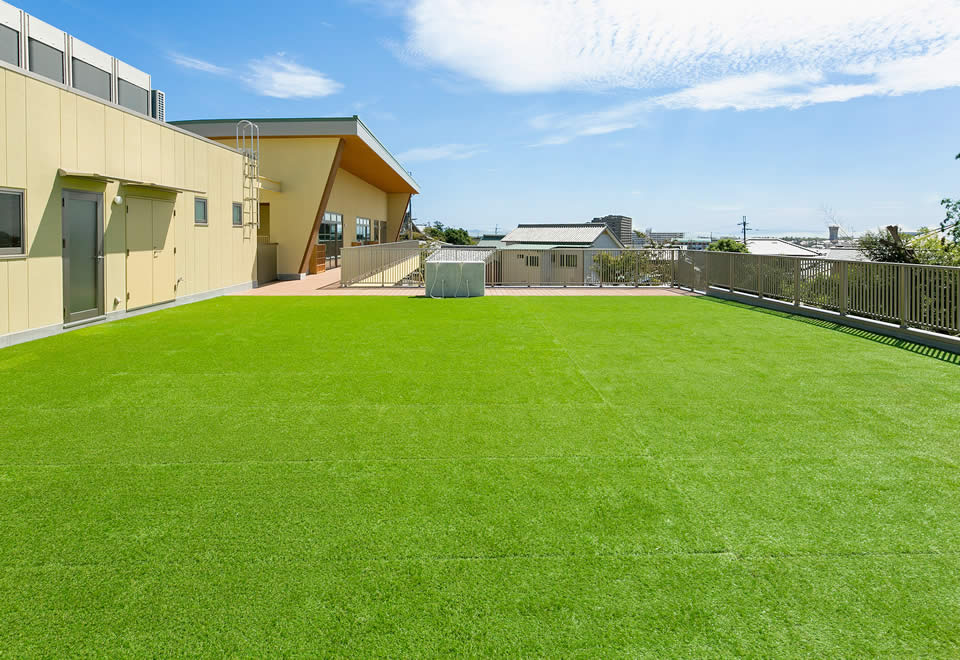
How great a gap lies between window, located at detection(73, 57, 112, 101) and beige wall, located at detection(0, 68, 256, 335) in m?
20.1

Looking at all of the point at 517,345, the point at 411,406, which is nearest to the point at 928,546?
the point at 411,406

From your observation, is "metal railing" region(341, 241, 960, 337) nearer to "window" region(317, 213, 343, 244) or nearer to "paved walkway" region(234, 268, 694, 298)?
"paved walkway" region(234, 268, 694, 298)

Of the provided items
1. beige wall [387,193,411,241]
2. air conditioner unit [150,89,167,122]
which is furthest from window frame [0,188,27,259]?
beige wall [387,193,411,241]

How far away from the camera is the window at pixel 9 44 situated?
2794 centimetres

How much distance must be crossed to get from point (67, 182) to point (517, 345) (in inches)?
312

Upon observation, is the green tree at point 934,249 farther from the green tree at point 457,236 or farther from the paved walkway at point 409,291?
the green tree at point 457,236

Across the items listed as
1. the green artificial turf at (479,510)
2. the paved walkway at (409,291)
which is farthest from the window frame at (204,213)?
the green artificial turf at (479,510)

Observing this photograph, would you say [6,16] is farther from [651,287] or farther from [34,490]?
[34,490]

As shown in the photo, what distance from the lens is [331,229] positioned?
29516mm

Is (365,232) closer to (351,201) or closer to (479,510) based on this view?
(351,201)

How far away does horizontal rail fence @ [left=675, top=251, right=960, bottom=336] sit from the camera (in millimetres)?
9766

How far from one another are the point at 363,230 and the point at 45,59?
16.7 meters

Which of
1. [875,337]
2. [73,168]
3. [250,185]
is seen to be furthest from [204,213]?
[875,337]

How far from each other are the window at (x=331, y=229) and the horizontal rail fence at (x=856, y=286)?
54.5ft
